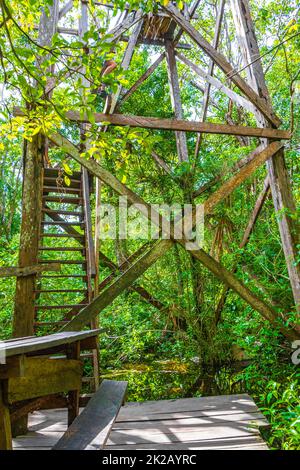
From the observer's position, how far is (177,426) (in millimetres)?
3287

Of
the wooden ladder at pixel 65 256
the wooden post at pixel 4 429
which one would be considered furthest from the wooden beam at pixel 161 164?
the wooden post at pixel 4 429

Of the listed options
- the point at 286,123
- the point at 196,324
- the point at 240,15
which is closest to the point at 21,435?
the point at 196,324

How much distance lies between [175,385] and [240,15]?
4874mm

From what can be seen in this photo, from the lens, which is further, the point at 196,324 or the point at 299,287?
the point at 196,324

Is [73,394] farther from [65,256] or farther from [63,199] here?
[65,256]

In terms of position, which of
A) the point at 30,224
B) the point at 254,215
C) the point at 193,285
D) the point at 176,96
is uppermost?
the point at 176,96

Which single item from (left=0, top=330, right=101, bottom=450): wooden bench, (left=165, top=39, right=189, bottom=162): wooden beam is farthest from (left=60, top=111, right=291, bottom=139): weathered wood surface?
(left=0, top=330, right=101, bottom=450): wooden bench

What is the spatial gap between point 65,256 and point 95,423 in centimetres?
603

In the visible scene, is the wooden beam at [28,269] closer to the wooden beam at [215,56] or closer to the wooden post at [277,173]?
the wooden post at [277,173]

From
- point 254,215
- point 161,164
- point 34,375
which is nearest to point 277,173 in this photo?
point 254,215

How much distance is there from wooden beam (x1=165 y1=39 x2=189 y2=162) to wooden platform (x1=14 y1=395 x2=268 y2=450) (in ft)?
13.4

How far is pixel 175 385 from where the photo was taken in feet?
18.4

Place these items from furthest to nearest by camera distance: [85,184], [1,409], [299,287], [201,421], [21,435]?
[85,184] < [299,287] < [201,421] < [21,435] < [1,409]

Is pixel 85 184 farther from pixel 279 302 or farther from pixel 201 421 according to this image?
pixel 201 421
